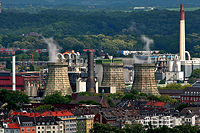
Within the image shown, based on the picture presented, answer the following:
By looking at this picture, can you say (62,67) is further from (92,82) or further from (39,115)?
(39,115)

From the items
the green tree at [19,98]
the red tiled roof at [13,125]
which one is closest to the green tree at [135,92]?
the green tree at [19,98]

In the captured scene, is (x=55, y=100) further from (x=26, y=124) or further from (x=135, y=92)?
(x=26, y=124)

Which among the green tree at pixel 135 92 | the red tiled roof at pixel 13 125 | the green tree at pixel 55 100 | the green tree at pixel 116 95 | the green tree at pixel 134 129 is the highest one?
the green tree at pixel 135 92

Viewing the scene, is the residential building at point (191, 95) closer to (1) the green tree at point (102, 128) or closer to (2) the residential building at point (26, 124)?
(1) the green tree at point (102, 128)

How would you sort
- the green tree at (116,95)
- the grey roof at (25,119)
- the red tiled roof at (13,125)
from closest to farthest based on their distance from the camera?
1. the red tiled roof at (13,125)
2. the grey roof at (25,119)
3. the green tree at (116,95)

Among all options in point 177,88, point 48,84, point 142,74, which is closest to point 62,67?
point 48,84

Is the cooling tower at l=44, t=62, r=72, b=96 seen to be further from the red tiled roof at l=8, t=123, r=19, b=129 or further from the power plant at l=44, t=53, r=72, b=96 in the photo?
the red tiled roof at l=8, t=123, r=19, b=129

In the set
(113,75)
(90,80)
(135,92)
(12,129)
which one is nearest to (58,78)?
(90,80)
